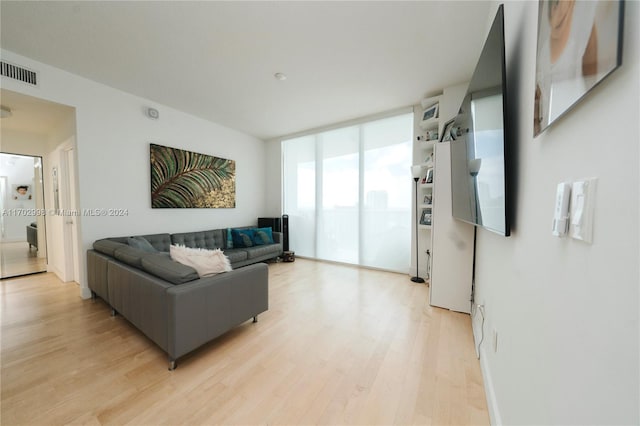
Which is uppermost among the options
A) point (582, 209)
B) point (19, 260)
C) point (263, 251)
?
point (582, 209)

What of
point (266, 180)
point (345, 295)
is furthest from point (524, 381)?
point (266, 180)

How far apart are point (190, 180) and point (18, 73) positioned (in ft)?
6.46

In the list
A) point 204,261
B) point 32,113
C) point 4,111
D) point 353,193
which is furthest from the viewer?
point 353,193

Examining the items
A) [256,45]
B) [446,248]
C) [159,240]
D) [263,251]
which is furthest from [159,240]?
[446,248]

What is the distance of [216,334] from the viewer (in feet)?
5.88

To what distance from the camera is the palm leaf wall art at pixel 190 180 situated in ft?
11.1

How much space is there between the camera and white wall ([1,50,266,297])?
2.60 meters

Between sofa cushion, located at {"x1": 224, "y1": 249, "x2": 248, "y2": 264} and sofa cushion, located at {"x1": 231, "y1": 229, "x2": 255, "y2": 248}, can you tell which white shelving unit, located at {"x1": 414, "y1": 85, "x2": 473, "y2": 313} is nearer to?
sofa cushion, located at {"x1": 224, "y1": 249, "x2": 248, "y2": 264}

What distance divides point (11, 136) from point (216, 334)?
4937 mm

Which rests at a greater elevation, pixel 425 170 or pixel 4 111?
pixel 4 111

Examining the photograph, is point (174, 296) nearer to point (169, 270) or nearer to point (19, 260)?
point (169, 270)

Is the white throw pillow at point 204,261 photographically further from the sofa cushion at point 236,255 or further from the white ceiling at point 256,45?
the white ceiling at point 256,45

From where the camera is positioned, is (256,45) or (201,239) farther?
(201,239)

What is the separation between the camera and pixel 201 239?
150 inches
